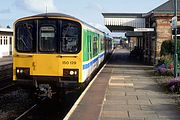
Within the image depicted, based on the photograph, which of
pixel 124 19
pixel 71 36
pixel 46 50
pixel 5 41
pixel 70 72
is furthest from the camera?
pixel 5 41

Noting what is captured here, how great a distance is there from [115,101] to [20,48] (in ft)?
11.3

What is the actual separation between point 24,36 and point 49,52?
1.04 metres

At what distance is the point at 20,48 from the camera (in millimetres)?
12281

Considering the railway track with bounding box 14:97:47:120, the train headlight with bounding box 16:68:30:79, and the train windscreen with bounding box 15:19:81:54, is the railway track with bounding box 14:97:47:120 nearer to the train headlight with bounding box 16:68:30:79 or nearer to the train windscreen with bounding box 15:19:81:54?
the train headlight with bounding box 16:68:30:79

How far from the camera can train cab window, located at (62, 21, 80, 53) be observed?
12.0m

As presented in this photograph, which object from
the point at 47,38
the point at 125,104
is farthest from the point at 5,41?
the point at 125,104

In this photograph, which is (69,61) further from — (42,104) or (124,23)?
(124,23)

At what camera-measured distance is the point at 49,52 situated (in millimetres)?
11906

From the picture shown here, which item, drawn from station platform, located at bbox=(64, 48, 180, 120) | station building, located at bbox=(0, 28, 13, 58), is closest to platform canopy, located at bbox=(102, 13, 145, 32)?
station platform, located at bbox=(64, 48, 180, 120)

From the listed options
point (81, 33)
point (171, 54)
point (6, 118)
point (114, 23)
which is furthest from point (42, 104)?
point (114, 23)

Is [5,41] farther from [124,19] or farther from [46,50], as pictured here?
A: [46,50]

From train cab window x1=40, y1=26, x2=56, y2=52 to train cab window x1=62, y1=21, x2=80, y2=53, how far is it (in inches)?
13.6

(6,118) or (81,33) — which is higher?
(81,33)

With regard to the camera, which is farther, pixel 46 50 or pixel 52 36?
pixel 52 36
